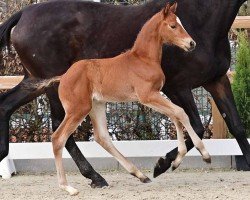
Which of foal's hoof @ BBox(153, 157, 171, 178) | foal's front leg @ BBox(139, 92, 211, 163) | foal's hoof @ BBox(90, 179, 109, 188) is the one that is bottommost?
foal's hoof @ BBox(90, 179, 109, 188)

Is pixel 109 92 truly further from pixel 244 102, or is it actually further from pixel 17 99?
pixel 244 102

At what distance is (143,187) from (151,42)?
1.28 m

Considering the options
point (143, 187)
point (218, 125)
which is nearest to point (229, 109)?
point (143, 187)

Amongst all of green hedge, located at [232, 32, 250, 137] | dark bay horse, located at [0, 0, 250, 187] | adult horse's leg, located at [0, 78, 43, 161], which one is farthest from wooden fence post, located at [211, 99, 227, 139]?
adult horse's leg, located at [0, 78, 43, 161]

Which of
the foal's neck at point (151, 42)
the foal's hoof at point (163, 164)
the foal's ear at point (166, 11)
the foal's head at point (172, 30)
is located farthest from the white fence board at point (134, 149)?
the foal's ear at point (166, 11)

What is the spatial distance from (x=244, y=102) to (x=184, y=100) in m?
1.65

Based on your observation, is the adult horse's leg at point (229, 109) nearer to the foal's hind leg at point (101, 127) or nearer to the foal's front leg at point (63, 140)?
the foal's hind leg at point (101, 127)

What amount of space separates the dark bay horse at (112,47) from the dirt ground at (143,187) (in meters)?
0.25

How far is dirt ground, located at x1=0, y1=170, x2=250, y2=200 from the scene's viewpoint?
6602 mm

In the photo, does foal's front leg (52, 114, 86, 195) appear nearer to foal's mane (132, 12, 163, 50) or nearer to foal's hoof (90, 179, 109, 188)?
foal's hoof (90, 179, 109, 188)

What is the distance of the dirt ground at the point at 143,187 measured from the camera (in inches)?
260

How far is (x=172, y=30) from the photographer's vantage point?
260 inches

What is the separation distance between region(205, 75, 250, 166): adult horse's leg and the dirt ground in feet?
1.17

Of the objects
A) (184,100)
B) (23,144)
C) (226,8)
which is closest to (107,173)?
(23,144)
